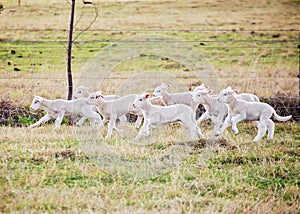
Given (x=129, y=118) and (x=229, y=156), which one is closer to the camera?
(x=229, y=156)

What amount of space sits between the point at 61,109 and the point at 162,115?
6.75 ft

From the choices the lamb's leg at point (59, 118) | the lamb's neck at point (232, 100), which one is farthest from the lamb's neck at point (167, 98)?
the lamb's leg at point (59, 118)

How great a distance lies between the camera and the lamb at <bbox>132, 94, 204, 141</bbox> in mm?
9369

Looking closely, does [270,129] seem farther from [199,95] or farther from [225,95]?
[199,95]

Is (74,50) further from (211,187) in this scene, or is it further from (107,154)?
(211,187)

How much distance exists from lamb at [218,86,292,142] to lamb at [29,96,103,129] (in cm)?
Answer: 234

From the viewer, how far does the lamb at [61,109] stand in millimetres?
10305

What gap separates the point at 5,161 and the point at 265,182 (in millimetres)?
3477

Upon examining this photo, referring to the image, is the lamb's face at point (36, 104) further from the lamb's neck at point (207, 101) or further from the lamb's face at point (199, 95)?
the lamb's neck at point (207, 101)

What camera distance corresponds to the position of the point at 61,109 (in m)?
10.4

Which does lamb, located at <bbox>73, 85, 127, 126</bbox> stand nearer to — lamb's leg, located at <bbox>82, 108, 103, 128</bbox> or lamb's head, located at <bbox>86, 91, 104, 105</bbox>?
lamb's leg, located at <bbox>82, 108, 103, 128</bbox>

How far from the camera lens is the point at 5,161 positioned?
25.4 ft

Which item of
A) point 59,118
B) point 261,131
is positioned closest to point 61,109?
point 59,118

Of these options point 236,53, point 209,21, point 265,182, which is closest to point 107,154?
point 265,182
